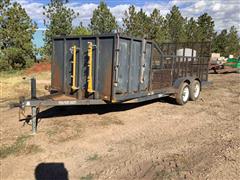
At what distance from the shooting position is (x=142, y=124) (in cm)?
707

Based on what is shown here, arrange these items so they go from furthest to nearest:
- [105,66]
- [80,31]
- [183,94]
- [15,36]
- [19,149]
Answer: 1. [80,31]
2. [15,36]
3. [183,94]
4. [105,66]
5. [19,149]

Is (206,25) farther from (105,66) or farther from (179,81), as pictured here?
(105,66)

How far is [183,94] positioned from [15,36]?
1498 centimetres

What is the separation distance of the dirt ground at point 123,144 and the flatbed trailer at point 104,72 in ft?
2.20

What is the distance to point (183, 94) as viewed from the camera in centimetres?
934

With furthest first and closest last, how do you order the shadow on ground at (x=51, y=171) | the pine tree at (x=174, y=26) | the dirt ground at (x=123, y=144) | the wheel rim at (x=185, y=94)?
the pine tree at (x=174, y=26) → the wheel rim at (x=185, y=94) → the dirt ground at (x=123, y=144) → the shadow on ground at (x=51, y=171)

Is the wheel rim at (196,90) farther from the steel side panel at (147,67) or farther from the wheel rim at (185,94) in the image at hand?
the steel side panel at (147,67)

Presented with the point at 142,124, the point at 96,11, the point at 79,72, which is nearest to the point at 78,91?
the point at 79,72

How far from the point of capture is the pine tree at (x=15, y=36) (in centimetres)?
1922

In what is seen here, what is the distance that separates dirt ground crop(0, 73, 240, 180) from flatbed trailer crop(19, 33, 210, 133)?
26.4 inches

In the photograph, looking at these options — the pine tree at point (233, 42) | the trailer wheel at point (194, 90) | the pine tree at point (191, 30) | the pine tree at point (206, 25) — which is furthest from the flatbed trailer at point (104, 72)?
the pine tree at point (233, 42)

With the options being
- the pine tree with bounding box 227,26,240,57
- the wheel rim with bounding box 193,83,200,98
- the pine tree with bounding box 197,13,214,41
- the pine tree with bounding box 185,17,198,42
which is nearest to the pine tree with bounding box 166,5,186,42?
the pine tree with bounding box 185,17,198,42

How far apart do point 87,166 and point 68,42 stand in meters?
3.61

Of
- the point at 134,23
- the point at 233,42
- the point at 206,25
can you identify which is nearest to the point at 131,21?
the point at 134,23
